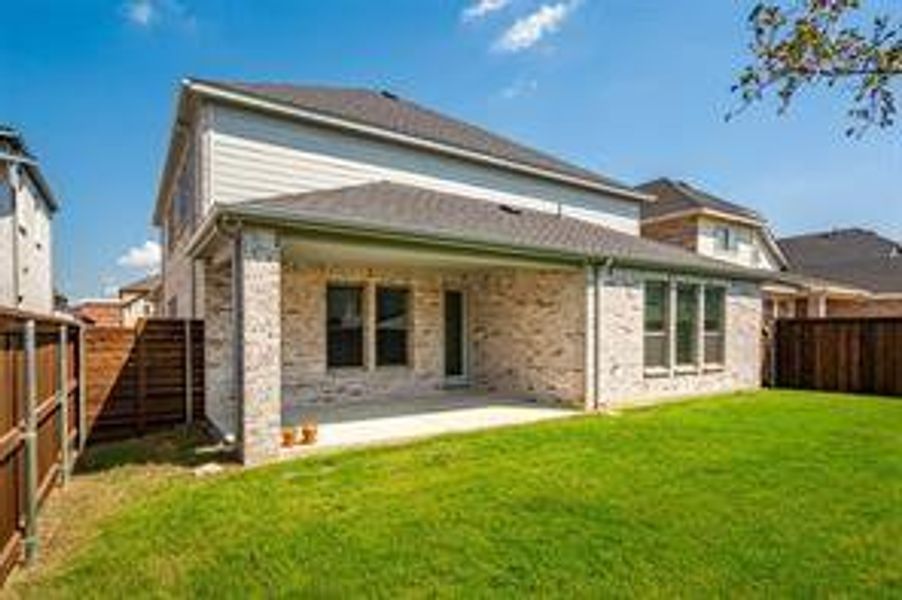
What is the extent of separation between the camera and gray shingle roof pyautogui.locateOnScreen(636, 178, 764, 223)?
77.6 feet

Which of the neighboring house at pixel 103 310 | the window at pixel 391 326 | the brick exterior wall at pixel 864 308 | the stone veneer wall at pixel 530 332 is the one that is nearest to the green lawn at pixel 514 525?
the stone veneer wall at pixel 530 332

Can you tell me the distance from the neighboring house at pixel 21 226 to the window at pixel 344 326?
6884mm

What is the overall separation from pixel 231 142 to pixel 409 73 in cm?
723

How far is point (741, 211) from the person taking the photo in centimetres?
2542

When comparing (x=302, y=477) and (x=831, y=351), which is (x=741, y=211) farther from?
(x=302, y=477)

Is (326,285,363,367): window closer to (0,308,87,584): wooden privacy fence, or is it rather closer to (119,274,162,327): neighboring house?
(0,308,87,584): wooden privacy fence

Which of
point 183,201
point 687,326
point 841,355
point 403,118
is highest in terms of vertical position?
point 403,118

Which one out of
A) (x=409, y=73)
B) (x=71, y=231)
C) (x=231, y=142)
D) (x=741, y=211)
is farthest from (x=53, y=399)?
(x=741, y=211)

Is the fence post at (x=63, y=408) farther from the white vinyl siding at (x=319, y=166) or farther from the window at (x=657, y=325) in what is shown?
the window at (x=657, y=325)

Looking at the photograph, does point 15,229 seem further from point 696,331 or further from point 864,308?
point 864,308

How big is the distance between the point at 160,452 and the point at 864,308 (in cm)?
2758

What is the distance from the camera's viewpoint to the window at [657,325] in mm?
12391

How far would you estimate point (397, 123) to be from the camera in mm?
13594

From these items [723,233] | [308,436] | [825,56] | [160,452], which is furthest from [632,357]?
[723,233]
